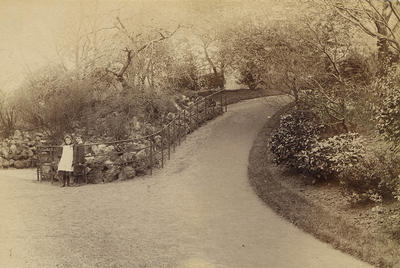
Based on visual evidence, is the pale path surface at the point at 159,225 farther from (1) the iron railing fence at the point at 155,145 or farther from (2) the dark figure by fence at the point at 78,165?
(2) the dark figure by fence at the point at 78,165

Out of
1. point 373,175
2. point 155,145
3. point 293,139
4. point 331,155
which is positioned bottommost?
point 373,175

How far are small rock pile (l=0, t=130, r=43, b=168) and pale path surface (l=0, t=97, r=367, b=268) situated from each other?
1.68 m

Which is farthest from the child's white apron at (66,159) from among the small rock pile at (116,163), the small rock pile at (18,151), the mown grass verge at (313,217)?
the mown grass verge at (313,217)

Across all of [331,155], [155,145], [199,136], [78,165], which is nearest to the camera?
[331,155]

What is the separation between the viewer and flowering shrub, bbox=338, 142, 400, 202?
10.0 m

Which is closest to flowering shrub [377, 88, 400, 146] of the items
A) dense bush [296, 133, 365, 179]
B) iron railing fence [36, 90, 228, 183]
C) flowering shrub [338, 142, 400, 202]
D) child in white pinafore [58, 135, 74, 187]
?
flowering shrub [338, 142, 400, 202]

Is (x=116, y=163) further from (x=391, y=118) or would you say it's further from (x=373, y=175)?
(x=391, y=118)

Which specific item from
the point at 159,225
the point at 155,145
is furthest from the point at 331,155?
the point at 155,145

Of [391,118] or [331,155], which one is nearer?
[391,118]

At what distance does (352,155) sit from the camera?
10617mm

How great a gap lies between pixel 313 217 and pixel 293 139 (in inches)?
116

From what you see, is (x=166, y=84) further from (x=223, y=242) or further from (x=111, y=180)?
(x=223, y=242)

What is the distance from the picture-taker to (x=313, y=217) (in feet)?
33.1

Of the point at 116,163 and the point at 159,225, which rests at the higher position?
the point at 116,163
